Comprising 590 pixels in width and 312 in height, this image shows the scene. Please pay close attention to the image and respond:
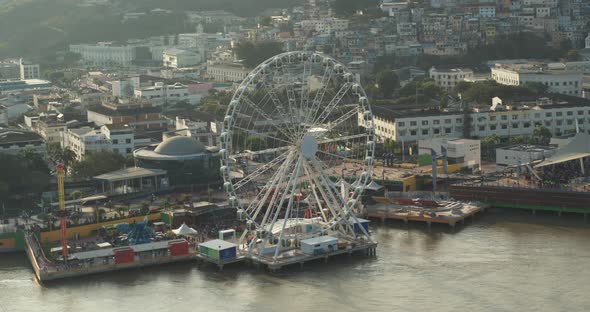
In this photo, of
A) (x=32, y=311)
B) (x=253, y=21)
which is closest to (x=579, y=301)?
(x=32, y=311)

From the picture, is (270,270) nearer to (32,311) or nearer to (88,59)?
(32,311)

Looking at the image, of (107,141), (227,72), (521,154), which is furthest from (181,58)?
(521,154)

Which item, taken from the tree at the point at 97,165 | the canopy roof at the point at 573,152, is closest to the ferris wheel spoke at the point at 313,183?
the canopy roof at the point at 573,152

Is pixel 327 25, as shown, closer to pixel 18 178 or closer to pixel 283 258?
pixel 18 178

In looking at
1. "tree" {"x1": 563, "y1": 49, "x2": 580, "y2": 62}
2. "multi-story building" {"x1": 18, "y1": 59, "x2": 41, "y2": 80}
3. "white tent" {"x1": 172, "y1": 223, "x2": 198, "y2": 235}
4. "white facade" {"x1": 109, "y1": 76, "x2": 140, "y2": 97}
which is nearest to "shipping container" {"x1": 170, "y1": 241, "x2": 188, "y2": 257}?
"white tent" {"x1": 172, "y1": 223, "x2": 198, "y2": 235}

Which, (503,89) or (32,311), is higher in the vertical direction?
(503,89)

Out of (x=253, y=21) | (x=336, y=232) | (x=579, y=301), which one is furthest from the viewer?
(x=253, y=21)
